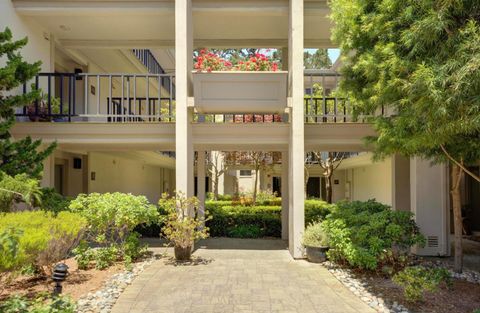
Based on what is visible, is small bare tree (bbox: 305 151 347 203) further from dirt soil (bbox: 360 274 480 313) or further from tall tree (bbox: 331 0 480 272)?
dirt soil (bbox: 360 274 480 313)

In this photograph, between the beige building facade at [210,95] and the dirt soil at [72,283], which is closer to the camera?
the dirt soil at [72,283]

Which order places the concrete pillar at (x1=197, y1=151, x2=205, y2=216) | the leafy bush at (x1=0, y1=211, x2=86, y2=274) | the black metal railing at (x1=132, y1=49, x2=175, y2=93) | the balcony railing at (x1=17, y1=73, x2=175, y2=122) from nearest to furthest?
1. the leafy bush at (x1=0, y1=211, x2=86, y2=274)
2. the balcony railing at (x1=17, y1=73, x2=175, y2=122)
3. the concrete pillar at (x1=197, y1=151, x2=205, y2=216)
4. the black metal railing at (x1=132, y1=49, x2=175, y2=93)

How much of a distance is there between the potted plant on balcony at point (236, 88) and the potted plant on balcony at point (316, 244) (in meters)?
3.01

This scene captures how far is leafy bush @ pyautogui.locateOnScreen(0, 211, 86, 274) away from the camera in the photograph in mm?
5230

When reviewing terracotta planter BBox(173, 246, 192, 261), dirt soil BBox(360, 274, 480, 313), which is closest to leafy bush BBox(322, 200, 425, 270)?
dirt soil BBox(360, 274, 480, 313)

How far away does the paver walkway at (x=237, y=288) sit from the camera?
600cm

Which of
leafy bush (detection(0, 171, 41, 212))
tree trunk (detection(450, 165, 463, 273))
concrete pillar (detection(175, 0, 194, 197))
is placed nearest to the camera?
leafy bush (detection(0, 171, 41, 212))

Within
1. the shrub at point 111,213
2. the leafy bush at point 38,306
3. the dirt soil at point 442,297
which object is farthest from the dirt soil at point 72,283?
the dirt soil at point 442,297

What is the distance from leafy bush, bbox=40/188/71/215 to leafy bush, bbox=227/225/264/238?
17.3 ft

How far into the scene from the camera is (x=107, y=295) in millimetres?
6484

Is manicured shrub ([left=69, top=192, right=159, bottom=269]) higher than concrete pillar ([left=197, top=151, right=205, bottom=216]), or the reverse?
concrete pillar ([left=197, top=151, right=205, bottom=216])

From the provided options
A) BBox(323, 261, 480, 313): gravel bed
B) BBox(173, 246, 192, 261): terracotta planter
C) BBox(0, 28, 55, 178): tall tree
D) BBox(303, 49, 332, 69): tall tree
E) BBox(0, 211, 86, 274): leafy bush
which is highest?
BBox(303, 49, 332, 69): tall tree

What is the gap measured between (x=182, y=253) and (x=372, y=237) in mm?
3938

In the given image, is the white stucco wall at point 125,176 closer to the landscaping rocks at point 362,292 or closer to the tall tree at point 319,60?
the landscaping rocks at point 362,292
